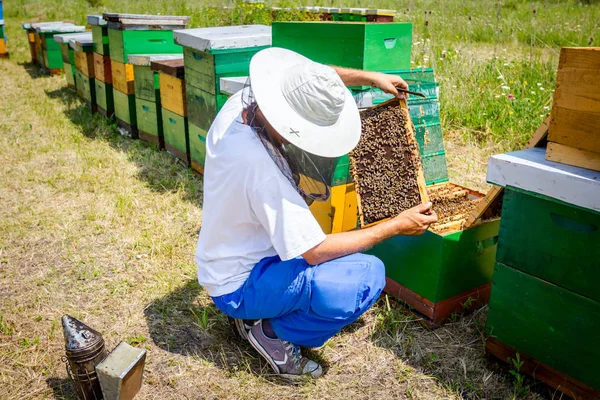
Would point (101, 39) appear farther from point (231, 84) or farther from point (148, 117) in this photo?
point (231, 84)

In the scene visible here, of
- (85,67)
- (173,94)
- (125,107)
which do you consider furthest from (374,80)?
(85,67)

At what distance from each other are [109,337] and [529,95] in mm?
4629

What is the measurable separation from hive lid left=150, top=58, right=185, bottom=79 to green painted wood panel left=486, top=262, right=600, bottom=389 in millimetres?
3240

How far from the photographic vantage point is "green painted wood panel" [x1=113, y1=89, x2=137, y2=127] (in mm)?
5692

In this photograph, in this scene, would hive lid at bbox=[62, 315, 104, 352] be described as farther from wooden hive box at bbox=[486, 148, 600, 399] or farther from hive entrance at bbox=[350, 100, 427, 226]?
wooden hive box at bbox=[486, 148, 600, 399]

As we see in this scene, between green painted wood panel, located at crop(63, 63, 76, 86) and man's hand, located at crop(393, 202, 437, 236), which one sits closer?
man's hand, located at crop(393, 202, 437, 236)

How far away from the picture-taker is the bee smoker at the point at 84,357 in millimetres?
2127

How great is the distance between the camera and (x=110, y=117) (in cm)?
632

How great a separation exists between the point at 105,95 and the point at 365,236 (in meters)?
5.01

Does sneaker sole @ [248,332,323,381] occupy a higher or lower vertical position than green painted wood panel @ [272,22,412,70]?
lower

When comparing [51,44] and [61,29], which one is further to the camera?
[51,44]

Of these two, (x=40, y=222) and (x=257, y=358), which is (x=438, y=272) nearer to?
(x=257, y=358)

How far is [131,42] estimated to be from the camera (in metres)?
5.29

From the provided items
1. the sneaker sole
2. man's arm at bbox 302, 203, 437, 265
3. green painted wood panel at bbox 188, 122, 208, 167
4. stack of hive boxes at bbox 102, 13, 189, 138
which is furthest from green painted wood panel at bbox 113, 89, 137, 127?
man's arm at bbox 302, 203, 437, 265
